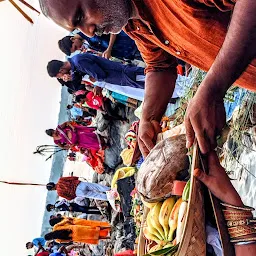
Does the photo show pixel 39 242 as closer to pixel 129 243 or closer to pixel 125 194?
pixel 129 243

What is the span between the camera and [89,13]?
4.41 ft

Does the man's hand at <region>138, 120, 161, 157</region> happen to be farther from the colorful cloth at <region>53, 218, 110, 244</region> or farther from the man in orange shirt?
the colorful cloth at <region>53, 218, 110, 244</region>

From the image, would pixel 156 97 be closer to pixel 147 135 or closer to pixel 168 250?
pixel 147 135

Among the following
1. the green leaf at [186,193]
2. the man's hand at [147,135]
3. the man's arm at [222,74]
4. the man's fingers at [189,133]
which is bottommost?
the green leaf at [186,193]

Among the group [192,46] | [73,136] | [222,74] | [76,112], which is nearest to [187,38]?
[192,46]

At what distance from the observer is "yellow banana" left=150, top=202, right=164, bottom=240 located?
162 cm

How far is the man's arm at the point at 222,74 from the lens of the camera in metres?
1.13

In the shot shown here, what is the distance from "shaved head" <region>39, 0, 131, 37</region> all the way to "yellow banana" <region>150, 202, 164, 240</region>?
65 cm

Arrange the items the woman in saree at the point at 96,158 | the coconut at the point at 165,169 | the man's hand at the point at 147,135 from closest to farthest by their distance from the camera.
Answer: the coconut at the point at 165,169 → the man's hand at the point at 147,135 → the woman in saree at the point at 96,158

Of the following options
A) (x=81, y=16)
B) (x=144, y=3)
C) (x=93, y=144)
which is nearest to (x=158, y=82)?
(x=144, y=3)

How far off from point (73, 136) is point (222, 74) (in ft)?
19.5

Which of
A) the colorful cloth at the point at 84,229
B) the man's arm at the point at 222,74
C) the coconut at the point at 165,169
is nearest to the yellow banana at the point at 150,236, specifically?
the coconut at the point at 165,169

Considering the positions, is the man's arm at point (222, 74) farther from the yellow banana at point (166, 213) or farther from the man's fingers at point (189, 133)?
the yellow banana at point (166, 213)

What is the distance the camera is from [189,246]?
1.33 metres
